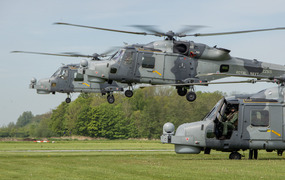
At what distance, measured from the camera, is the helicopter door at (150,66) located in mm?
31328

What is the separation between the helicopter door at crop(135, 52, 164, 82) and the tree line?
41.9 m

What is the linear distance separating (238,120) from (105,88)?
83.7 feet

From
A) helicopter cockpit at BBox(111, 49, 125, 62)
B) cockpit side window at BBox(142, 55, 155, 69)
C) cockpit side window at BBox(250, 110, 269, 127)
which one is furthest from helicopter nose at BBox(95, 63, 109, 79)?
cockpit side window at BBox(250, 110, 269, 127)

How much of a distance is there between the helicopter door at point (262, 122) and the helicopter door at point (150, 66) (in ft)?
25.0

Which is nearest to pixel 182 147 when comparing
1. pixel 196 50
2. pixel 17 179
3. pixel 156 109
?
pixel 196 50

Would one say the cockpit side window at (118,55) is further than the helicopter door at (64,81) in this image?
No

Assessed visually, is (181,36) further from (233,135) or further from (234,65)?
(233,135)

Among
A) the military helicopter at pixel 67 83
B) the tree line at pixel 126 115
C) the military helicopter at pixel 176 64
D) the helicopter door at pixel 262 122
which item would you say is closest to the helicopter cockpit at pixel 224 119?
the helicopter door at pixel 262 122

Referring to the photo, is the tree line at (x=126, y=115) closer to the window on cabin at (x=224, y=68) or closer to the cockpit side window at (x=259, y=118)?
the window on cabin at (x=224, y=68)

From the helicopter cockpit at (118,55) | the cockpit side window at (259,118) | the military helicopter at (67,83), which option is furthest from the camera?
the military helicopter at (67,83)

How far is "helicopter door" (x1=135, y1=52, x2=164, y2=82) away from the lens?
3133cm

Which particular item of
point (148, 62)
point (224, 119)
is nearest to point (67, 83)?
point (148, 62)

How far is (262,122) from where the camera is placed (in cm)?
2533

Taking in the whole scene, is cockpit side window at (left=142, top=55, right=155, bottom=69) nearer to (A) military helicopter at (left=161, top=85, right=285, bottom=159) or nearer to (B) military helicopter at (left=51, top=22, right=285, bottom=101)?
(B) military helicopter at (left=51, top=22, right=285, bottom=101)
